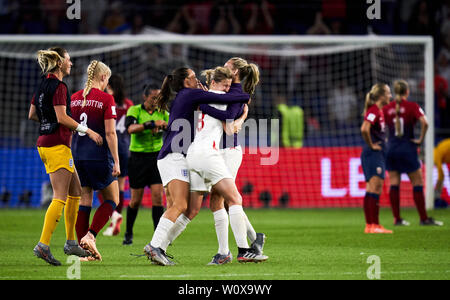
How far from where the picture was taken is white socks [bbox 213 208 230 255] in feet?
26.5

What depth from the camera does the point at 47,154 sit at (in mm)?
8023

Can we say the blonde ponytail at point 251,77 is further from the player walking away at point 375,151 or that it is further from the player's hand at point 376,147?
the player's hand at point 376,147

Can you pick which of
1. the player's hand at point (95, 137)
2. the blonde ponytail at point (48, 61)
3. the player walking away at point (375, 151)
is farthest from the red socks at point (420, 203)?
the blonde ponytail at point (48, 61)

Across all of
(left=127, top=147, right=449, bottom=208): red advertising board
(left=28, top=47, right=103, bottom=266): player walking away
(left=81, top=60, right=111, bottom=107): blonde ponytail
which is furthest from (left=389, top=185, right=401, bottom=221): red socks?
(left=28, top=47, right=103, bottom=266): player walking away

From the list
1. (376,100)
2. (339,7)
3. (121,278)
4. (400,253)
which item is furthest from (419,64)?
(121,278)

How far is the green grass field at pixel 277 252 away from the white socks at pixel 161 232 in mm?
251

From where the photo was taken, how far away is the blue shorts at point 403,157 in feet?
43.6

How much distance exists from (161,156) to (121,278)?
1.54 metres

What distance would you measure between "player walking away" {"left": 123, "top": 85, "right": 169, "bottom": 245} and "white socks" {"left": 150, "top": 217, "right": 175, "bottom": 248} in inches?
108

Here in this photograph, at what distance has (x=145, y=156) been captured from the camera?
1068 cm

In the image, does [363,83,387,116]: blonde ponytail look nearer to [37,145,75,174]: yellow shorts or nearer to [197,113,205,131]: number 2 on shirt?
[197,113,205,131]: number 2 on shirt

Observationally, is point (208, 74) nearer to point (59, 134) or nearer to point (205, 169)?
point (205, 169)

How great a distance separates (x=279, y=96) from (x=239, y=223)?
1235cm

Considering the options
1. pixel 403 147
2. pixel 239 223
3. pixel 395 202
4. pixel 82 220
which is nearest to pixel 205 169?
pixel 239 223
